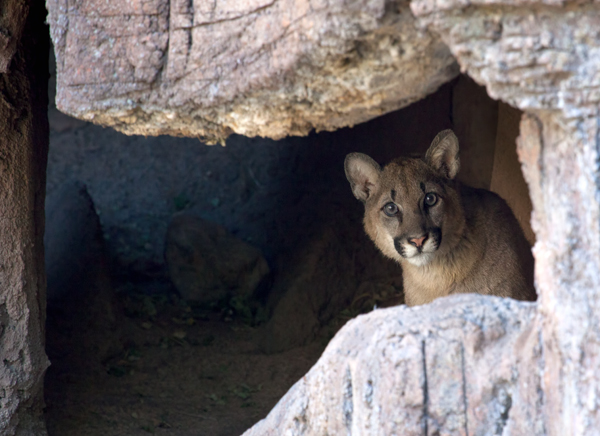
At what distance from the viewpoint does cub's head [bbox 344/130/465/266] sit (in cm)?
414

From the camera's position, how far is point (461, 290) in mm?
4184

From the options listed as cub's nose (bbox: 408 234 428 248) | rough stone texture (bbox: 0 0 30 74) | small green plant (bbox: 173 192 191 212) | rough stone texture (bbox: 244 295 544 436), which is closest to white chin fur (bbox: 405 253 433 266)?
cub's nose (bbox: 408 234 428 248)

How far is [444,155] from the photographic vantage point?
14.4 feet

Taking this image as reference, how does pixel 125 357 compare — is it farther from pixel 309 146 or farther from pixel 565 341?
pixel 565 341

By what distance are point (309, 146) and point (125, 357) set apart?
3.52 metres

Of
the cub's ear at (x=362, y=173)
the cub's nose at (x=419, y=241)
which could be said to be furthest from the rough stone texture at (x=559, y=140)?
the cub's ear at (x=362, y=173)

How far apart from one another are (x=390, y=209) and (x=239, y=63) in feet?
6.50

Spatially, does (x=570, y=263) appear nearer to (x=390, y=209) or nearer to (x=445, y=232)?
(x=445, y=232)

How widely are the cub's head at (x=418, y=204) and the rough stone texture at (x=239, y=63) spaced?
55.6 inches

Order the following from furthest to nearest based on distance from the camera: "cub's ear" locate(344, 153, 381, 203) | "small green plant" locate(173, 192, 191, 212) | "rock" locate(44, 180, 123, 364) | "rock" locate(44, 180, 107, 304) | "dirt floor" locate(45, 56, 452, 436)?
"small green plant" locate(173, 192, 191, 212) → "rock" locate(44, 180, 107, 304) → "rock" locate(44, 180, 123, 364) → "dirt floor" locate(45, 56, 452, 436) → "cub's ear" locate(344, 153, 381, 203)

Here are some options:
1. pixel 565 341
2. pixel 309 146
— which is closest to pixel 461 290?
pixel 565 341

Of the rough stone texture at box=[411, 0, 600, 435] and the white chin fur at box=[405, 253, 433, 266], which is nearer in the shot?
the rough stone texture at box=[411, 0, 600, 435]

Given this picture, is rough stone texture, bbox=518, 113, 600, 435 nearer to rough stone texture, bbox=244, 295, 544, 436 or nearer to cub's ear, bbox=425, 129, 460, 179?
rough stone texture, bbox=244, 295, 544, 436

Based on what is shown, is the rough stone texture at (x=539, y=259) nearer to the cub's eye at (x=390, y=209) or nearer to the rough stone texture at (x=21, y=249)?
the cub's eye at (x=390, y=209)
